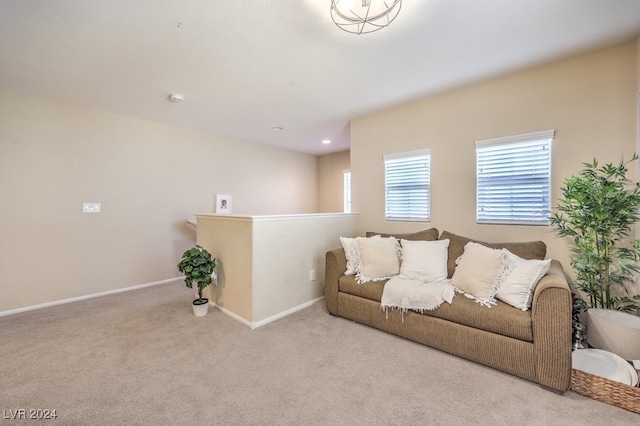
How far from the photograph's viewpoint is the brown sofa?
1728mm

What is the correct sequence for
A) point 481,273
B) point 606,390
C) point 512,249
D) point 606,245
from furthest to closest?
point 512,249 → point 481,273 → point 606,245 → point 606,390

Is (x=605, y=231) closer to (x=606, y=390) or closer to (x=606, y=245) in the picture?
(x=606, y=245)

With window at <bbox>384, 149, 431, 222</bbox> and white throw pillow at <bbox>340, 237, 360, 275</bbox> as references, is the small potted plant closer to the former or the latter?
white throw pillow at <bbox>340, 237, 360, 275</bbox>

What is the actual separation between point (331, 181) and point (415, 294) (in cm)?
435

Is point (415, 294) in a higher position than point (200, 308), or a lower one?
higher

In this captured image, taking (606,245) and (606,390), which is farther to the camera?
(606,245)

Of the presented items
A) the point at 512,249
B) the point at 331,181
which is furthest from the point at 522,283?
the point at 331,181

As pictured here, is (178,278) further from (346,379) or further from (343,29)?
(343,29)

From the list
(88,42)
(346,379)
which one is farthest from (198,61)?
(346,379)

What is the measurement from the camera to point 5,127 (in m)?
3.00

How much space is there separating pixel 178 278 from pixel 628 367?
5.10 m

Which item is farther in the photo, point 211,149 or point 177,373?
point 211,149

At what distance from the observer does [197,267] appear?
286 centimetres

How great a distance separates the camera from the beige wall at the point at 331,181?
620 cm
